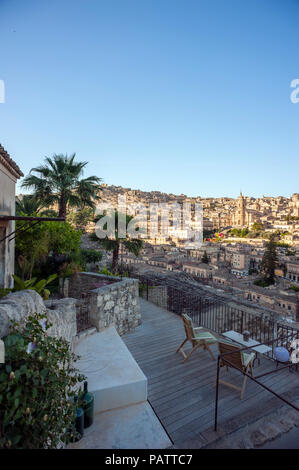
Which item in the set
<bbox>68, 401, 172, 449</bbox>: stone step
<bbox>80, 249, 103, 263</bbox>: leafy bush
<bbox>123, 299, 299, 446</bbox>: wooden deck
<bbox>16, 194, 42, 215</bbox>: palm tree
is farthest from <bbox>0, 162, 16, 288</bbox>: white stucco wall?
<bbox>80, 249, 103, 263</bbox>: leafy bush

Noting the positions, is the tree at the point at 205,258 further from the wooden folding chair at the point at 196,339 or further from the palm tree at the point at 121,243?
the wooden folding chair at the point at 196,339

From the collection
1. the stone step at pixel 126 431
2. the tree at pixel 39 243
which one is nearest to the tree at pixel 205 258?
the tree at pixel 39 243

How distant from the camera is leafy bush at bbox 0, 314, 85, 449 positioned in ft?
4.95

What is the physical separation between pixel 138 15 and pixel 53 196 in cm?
934

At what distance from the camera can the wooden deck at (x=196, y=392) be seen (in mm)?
3082

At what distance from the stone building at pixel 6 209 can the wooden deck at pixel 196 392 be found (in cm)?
400

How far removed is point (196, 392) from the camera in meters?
3.73

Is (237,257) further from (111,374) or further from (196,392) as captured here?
(111,374)

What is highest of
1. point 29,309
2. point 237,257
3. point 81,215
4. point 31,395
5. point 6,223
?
point 81,215

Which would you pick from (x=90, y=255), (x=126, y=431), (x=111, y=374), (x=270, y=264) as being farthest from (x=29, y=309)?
(x=270, y=264)

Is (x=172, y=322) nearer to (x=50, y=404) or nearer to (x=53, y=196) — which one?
(x=50, y=404)

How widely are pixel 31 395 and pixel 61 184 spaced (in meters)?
11.3

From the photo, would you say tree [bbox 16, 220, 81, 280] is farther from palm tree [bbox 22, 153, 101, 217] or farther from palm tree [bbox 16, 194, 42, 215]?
palm tree [bbox 16, 194, 42, 215]

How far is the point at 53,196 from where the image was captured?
11891 millimetres
